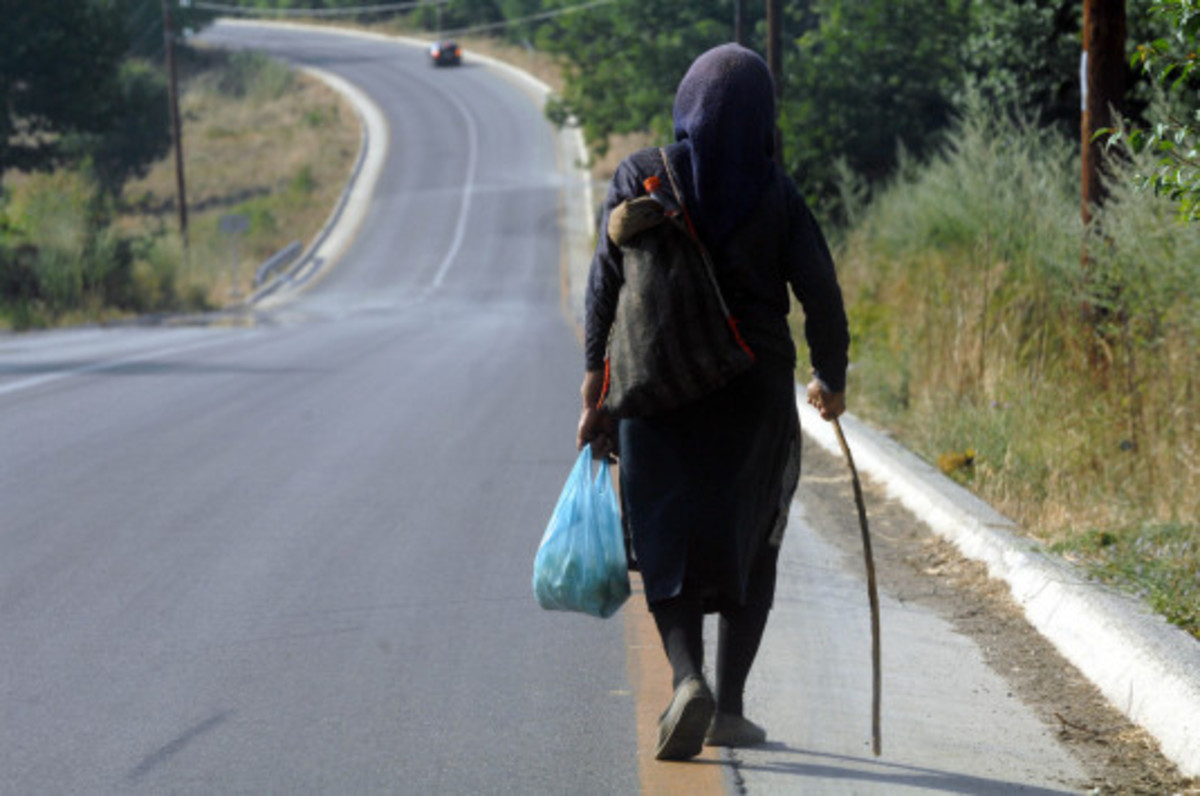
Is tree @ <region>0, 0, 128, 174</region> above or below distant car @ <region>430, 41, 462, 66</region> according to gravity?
below

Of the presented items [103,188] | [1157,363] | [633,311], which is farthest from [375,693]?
[103,188]

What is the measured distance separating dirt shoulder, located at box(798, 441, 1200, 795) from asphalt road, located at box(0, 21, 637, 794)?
4.40 feet

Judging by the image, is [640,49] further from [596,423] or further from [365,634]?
[596,423]

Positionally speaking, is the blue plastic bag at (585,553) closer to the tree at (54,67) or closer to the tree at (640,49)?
the tree at (640,49)

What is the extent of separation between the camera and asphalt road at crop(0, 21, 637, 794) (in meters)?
4.92

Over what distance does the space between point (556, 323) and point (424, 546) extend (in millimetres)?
23201

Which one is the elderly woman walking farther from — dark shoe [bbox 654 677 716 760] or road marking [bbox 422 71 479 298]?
road marking [bbox 422 71 479 298]

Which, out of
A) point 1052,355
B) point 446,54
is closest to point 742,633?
point 1052,355

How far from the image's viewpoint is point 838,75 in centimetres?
2755

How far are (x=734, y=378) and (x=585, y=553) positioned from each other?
69 centimetres

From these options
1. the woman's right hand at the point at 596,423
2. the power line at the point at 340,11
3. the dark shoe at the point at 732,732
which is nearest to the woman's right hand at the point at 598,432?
the woman's right hand at the point at 596,423

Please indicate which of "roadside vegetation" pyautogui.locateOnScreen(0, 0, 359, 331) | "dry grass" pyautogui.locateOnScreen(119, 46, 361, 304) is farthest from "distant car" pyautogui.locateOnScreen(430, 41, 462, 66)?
"dry grass" pyautogui.locateOnScreen(119, 46, 361, 304)

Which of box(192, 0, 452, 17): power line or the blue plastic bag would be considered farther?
box(192, 0, 452, 17): power line

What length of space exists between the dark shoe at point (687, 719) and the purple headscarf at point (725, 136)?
1230 mm
